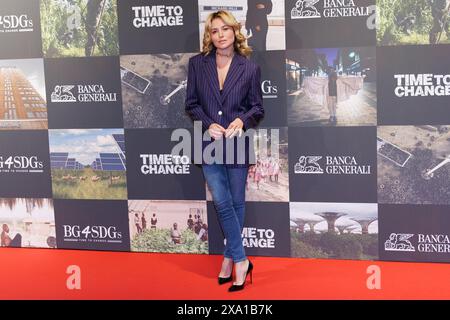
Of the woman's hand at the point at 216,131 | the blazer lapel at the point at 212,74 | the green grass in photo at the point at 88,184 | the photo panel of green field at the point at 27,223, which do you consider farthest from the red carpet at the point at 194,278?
the blazer lapel at the point at 212,74

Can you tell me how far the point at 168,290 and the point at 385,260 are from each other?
138cm

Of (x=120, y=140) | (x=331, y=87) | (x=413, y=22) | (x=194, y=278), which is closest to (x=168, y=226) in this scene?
(x=194, y=278)

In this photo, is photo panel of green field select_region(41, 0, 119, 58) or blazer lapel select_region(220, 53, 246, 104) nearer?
blazer lapel select_region(220, 53, 246, 104)

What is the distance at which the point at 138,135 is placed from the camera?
404 cm

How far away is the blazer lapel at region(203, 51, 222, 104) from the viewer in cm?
335

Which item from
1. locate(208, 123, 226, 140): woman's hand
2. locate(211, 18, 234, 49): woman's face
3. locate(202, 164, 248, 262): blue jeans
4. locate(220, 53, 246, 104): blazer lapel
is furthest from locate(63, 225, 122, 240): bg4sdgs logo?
locate(211, 18, 234, 49): woman's face

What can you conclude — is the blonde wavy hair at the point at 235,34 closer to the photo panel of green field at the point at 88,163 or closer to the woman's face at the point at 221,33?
the woman's face at the point at 221,33

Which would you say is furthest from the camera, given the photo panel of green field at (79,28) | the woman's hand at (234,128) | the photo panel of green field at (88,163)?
the photo panel of green field at (88,163)

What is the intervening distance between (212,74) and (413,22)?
48.5 inches

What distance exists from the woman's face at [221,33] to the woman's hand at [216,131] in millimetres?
445

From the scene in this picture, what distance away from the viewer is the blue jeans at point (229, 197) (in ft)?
11.0

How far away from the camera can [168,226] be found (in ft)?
13.4

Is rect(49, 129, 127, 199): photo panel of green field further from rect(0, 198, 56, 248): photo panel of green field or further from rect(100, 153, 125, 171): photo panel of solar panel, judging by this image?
rect(0, 198, 56, 248): photo panel of green field

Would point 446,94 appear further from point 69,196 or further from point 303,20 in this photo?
point 69,196
